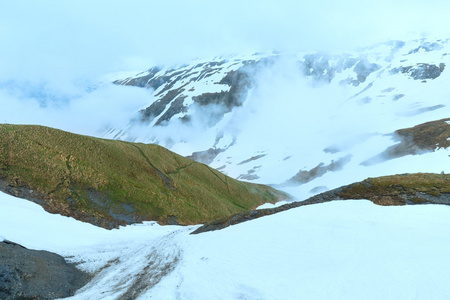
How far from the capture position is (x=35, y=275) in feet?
46.7

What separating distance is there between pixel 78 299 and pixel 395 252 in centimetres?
1497

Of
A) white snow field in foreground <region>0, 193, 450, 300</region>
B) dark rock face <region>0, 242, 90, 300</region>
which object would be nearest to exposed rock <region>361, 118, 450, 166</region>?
white snow field in foreground <region>0, 193, 450, 300</region>

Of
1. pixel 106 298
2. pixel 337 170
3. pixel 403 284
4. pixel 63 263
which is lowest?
pixel 403 284

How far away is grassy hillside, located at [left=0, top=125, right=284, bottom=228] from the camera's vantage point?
92.5 ft

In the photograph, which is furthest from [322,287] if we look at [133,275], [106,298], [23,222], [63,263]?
[23,222]

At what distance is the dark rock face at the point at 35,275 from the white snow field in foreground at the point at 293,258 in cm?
104

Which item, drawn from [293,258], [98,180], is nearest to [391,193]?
[293,258]

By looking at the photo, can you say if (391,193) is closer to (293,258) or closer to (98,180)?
(293,258)

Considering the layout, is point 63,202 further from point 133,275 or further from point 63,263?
point 133,275

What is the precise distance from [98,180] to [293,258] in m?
29.8

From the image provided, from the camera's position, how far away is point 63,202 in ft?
91.4

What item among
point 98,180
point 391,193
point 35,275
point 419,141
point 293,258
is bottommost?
point 293,258

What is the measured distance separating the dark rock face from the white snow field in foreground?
104 cm

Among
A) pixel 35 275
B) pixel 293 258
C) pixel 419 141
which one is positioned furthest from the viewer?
pixel 419 141
